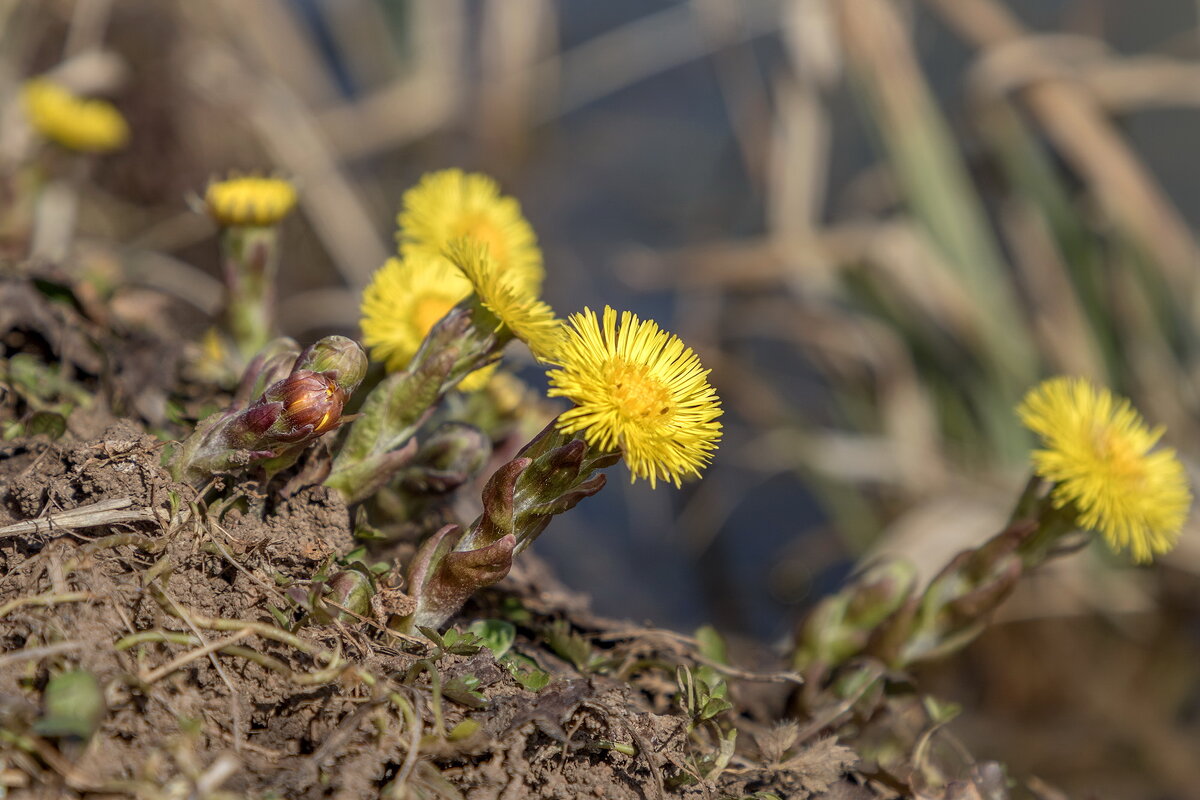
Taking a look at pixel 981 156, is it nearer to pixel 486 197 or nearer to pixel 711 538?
pixel 711 538

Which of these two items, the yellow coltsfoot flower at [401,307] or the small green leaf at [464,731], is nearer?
the small green leaf at [464,731]

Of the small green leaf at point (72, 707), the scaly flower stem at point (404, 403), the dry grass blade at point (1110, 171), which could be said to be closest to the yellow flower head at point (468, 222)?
the scaly flower stem at point (404, 403)

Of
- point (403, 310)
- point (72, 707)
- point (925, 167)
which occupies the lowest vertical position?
point (72, 707)

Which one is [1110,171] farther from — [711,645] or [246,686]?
[246,686]

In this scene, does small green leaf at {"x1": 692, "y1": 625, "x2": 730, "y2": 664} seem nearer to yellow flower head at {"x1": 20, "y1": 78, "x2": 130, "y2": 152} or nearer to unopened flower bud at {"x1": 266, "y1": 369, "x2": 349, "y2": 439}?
unopened flower bud at {"x1": 266, "y1": 369, "x2": 349, "y2": 439}

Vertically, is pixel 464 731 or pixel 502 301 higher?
pixel 502 301

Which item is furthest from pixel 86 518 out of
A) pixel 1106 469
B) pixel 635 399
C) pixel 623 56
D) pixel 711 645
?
pixel 623 56

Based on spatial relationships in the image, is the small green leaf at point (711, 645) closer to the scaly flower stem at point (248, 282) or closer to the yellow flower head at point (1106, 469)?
the yellow flower head at point (1106, 469)

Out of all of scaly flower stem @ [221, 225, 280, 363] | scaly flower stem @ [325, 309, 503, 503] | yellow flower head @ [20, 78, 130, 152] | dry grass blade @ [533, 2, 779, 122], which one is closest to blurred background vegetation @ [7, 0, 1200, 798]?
yellow flower head @ [20, 78, 130, 152]
